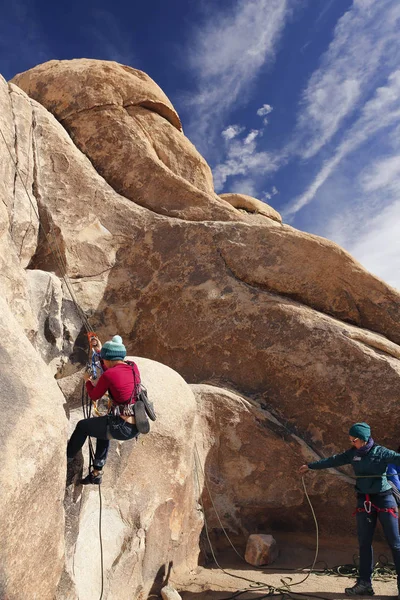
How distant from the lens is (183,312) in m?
8.29

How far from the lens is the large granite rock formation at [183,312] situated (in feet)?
18.9

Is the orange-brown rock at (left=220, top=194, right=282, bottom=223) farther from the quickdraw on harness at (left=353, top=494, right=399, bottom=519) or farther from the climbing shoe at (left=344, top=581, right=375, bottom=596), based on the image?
the climbing shoe at (left=344, top=581, right=375, bottom=596)

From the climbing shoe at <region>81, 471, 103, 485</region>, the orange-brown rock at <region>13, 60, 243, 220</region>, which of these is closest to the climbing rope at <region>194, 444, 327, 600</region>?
the climbing shoe at <region>81, 471, 103, 485</region>

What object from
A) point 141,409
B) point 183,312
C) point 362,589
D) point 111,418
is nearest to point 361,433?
point 362,589

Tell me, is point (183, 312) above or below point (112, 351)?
above

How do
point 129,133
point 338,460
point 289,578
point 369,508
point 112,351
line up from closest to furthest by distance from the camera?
point 112,351 → point 369,508 → point 338,460 → point 289,578 → point 129,133

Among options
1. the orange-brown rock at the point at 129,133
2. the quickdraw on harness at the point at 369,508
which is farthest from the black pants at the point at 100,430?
the orange-brown rock at the point at 129,133

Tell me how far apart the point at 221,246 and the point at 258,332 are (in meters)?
1.90

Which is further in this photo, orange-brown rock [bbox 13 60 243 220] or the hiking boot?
orange-brown rock [bbox 13 60 243 220]

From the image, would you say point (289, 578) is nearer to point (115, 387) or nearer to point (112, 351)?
point (115, 387)

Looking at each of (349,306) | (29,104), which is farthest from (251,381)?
(29,104)

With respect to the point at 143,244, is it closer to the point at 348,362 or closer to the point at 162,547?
the point at 348,362

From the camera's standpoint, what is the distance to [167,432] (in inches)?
213

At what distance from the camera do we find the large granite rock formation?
576 centimetres
